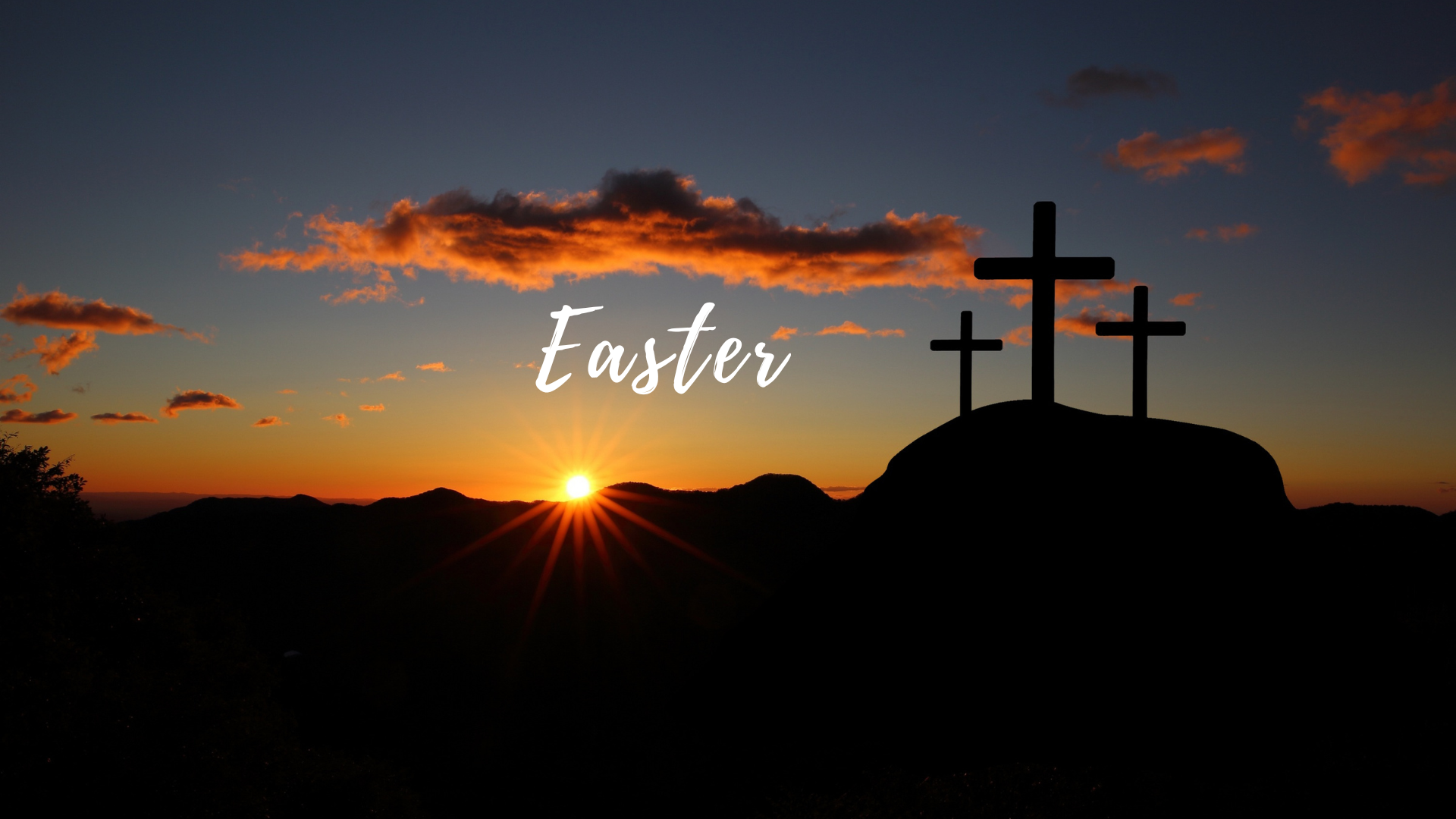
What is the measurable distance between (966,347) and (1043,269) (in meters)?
5.79

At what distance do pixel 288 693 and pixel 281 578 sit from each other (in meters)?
49.4

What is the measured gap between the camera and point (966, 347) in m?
14.3

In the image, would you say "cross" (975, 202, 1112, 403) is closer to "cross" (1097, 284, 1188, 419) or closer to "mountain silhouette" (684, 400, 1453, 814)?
"mountain silhouette" (684, 400, 1453, 814)

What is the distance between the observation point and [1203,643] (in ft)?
19.5

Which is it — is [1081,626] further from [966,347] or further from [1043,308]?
[966,347]

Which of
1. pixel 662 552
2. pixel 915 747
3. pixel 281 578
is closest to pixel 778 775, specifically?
pixel 915 747

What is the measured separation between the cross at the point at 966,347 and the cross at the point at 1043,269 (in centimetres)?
547

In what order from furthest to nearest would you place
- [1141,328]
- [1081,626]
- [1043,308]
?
[1141,328] → [1043,308] → [1081,626]

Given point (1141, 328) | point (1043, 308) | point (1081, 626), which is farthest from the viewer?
point (1141, 328)

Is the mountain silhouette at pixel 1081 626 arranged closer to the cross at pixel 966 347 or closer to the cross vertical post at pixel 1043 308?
the cross vertical post at pixel 1043 308

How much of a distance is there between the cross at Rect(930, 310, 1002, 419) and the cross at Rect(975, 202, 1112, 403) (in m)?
5.47

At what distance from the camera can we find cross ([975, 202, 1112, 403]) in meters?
8.38

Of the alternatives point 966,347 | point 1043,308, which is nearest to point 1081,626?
point 1043,308

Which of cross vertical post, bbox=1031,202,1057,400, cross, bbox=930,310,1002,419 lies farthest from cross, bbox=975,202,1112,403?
cross, bbox=930,310,1002,419
